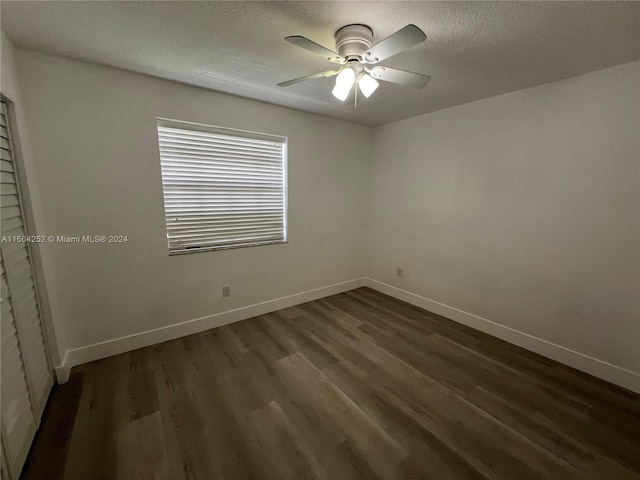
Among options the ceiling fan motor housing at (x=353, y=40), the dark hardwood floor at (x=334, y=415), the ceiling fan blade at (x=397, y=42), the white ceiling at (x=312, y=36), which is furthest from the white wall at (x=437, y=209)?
the ceiling fan blade at (x=397, y=42)

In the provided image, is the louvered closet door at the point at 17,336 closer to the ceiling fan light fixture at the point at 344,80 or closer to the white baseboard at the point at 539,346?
the ceiling fan light fixture at the point at 344,80

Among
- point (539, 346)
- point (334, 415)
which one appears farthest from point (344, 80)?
point (539, 346)

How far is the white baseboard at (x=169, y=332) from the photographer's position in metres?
2.13

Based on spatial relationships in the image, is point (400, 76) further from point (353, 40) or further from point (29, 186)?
point (29, 186)

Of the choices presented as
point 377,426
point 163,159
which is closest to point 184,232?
point 163,159

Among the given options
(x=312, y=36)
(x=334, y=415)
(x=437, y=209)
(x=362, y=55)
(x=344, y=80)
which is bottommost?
(x=334, y=415)

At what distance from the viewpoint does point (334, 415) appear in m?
1.72

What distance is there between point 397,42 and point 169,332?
2.81m

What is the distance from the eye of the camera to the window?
7.98 ft

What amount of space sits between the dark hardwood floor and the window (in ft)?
3.38

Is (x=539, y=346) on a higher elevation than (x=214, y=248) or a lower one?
lower

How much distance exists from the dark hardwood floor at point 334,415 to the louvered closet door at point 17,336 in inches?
6.8

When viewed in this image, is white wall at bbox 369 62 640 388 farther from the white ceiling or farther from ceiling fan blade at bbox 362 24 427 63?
ceiling fan blade at bbox 362 24 427 63

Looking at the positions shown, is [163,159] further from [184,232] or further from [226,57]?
[226,57]
